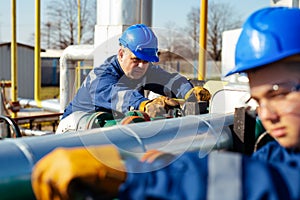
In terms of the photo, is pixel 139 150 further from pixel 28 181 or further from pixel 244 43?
pixel 244 43

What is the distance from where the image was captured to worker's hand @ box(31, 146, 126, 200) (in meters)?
0.72

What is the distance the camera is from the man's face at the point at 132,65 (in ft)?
7.02

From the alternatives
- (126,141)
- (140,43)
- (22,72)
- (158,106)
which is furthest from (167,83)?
(22,72)

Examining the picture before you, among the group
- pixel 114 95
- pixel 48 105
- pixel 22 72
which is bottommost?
pixel 48 105

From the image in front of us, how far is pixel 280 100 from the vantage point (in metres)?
0.88

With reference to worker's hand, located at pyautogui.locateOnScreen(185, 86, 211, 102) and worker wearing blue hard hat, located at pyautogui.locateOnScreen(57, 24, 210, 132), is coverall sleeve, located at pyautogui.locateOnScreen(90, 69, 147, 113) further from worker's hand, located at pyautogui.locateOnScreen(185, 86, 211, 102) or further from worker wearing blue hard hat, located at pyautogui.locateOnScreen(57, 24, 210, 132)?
worker's hand, located at pyautogui.locateOnScreen(185, 86, 211, 102)

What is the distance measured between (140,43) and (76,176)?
4.67 ft

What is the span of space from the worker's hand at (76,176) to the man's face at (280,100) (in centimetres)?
31

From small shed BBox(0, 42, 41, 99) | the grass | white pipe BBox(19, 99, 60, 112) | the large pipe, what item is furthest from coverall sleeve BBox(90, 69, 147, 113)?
small shed BBox(0, 42, 41, 99)

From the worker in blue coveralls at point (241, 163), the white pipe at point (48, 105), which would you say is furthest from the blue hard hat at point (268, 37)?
the white pipe at point (48, 105)

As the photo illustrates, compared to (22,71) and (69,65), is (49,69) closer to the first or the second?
(22,71)

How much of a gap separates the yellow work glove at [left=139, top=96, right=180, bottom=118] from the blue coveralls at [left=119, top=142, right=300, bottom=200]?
112cm

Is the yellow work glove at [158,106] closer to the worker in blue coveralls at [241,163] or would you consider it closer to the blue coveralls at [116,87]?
the blue coveralls at [116,87]

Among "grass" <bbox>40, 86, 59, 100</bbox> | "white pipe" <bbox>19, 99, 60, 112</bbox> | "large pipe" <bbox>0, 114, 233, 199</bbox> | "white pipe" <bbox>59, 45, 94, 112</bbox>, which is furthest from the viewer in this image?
"grass" <bbox>40, 86, 59, 100</bbox>
